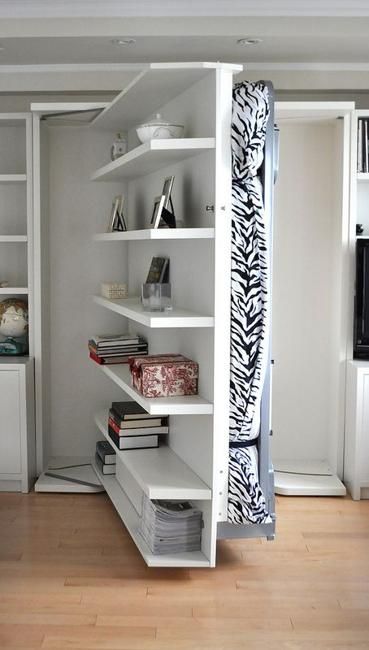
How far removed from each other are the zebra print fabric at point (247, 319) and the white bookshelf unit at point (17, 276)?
59.9 inches

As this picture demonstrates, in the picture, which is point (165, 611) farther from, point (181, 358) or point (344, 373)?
point (344, 373)

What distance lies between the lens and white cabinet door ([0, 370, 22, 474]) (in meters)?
4.29

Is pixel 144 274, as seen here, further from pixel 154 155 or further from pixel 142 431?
pixel 154 155

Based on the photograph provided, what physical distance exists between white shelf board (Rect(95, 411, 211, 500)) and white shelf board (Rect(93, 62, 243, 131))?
62.2 inches

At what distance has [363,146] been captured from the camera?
4.26m

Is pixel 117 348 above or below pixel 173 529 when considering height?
above

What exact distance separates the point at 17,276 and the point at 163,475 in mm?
1919

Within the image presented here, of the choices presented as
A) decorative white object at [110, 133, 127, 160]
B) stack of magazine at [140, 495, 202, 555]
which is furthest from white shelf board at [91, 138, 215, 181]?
stack of magazine at [140, 495, 202, 555]

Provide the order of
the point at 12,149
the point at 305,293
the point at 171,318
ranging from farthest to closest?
the point at 12,149 → the point at 305,293 → the point at 171,318

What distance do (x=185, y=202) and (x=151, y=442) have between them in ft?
3.71

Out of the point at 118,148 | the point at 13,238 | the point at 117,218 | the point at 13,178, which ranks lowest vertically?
the point at 13,238

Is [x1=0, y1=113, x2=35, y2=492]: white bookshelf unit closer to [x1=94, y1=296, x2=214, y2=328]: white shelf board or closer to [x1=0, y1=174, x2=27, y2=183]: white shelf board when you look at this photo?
[x1=0, y1=174, x2=27, y2=183]: white shelf board

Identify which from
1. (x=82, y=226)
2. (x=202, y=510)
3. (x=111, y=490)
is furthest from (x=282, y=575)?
(x=82, y=226)

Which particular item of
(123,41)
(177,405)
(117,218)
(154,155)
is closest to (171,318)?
(177,405)
